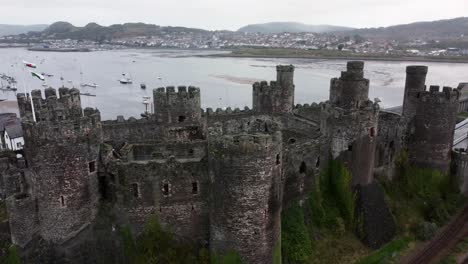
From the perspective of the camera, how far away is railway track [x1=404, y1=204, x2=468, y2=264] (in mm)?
26312

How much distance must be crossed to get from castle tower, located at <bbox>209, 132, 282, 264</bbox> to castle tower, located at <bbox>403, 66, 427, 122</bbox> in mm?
18180

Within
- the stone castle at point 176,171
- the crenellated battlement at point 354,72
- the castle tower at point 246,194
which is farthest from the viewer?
the crenellated battlement at point 354,72

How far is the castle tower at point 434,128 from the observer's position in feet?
103

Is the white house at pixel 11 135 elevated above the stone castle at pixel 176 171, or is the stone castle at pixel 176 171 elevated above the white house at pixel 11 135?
the stone castle at pixel 176 171

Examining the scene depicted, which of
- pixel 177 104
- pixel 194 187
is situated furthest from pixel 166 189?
pixel 177 104

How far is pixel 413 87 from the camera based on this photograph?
3303cm

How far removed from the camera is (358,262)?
24609 mm

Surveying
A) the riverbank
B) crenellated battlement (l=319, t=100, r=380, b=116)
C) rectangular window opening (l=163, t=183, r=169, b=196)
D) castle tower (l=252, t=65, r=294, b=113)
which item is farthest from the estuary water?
rectangular window opening (l=163, t=183, r=169, b=196)

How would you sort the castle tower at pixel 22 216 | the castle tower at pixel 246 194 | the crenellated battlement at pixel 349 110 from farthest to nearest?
the crenellated battlement at pixel 349 110 < the castle tower at pixel 22 216 < the castle tower at pixel 246 194

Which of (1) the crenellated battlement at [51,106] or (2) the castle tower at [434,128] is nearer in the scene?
(1) the crenellated battlement at [51,106]

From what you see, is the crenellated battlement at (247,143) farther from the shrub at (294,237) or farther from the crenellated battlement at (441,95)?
the crenellated battlement at (441,95)

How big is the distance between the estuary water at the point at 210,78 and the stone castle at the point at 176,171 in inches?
1741

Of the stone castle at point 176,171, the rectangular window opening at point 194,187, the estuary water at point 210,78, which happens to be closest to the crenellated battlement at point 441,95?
the stone castle at point 176,171

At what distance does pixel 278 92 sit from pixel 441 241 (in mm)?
15793
